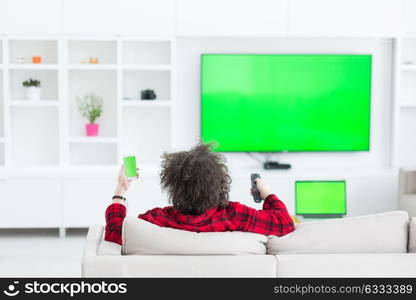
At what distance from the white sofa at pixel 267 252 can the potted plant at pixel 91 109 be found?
11.4ft

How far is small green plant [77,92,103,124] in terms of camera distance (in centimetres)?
571

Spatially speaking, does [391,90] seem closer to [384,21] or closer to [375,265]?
[384,21]

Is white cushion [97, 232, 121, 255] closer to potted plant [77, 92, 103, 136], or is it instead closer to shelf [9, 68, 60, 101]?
potted plant [77, 92, 103, 136]

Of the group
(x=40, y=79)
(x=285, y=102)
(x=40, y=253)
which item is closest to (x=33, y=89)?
(x=40, y=79)

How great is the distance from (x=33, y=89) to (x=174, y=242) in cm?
376

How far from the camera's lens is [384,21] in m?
5.71

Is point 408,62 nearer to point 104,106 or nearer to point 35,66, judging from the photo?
point 104,106

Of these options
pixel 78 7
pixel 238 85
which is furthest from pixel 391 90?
pixel 78 7

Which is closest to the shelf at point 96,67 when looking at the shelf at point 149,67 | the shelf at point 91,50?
Answer: the shelf at point 149,67

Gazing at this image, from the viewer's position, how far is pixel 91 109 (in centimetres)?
580

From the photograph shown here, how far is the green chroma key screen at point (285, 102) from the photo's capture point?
18.9ft

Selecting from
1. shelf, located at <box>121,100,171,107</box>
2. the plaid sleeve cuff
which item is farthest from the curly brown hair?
shelf, located at <box>121,100,171,107</box>

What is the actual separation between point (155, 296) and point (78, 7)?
3896 millimetres

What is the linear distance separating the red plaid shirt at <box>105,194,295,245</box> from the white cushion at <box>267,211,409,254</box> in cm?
11
